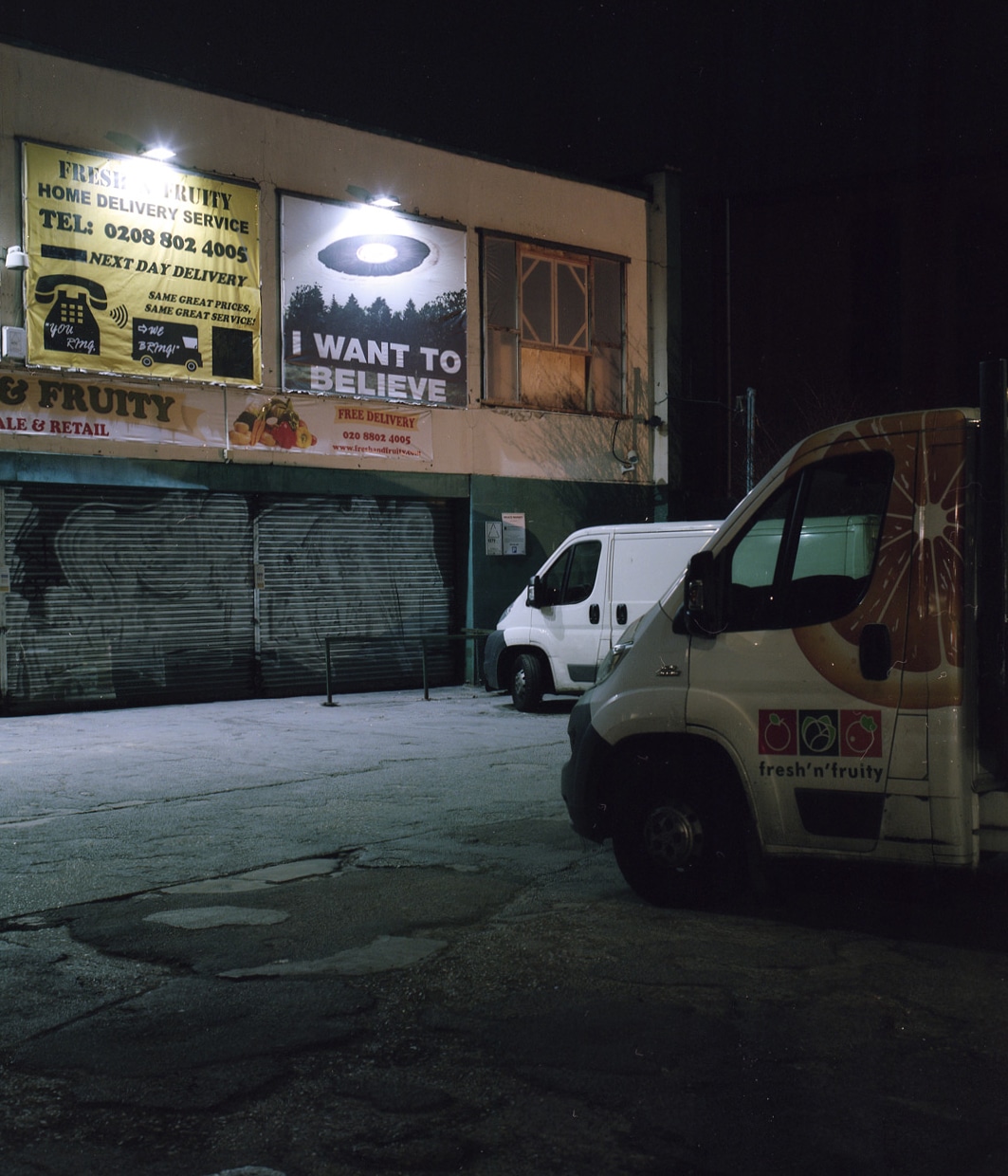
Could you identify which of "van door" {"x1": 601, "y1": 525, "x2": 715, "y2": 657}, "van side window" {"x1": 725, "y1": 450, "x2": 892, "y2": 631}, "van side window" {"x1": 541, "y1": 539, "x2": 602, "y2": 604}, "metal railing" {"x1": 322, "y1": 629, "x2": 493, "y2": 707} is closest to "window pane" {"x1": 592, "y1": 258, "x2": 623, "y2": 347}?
"metal railing" {"x1": 322, "y1": 629, "x2": 493, "y2": 707}

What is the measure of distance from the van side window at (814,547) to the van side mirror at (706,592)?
58 mm

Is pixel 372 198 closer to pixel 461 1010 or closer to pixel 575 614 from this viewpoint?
pixel 575 614

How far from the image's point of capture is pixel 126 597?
1667cm

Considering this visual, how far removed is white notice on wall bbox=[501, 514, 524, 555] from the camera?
20359mm

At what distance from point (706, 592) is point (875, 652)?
0.81 m

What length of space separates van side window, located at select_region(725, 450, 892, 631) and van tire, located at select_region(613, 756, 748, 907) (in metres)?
0.83

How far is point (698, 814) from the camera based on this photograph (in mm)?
6102

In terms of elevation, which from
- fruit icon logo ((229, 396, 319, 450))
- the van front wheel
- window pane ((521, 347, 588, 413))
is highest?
window pane ((521, 347, 588, 413))

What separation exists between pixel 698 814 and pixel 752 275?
1262 inches

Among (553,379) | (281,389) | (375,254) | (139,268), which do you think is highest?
(375,254)

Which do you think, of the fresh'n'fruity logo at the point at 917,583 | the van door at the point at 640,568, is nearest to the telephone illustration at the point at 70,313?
the van door at the point at 640,568

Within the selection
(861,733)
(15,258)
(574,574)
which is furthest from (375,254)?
(861,733)

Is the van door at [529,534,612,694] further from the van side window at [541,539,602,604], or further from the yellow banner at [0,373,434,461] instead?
the yellow banner at [0,373,434,461]

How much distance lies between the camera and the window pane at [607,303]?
21766mm
